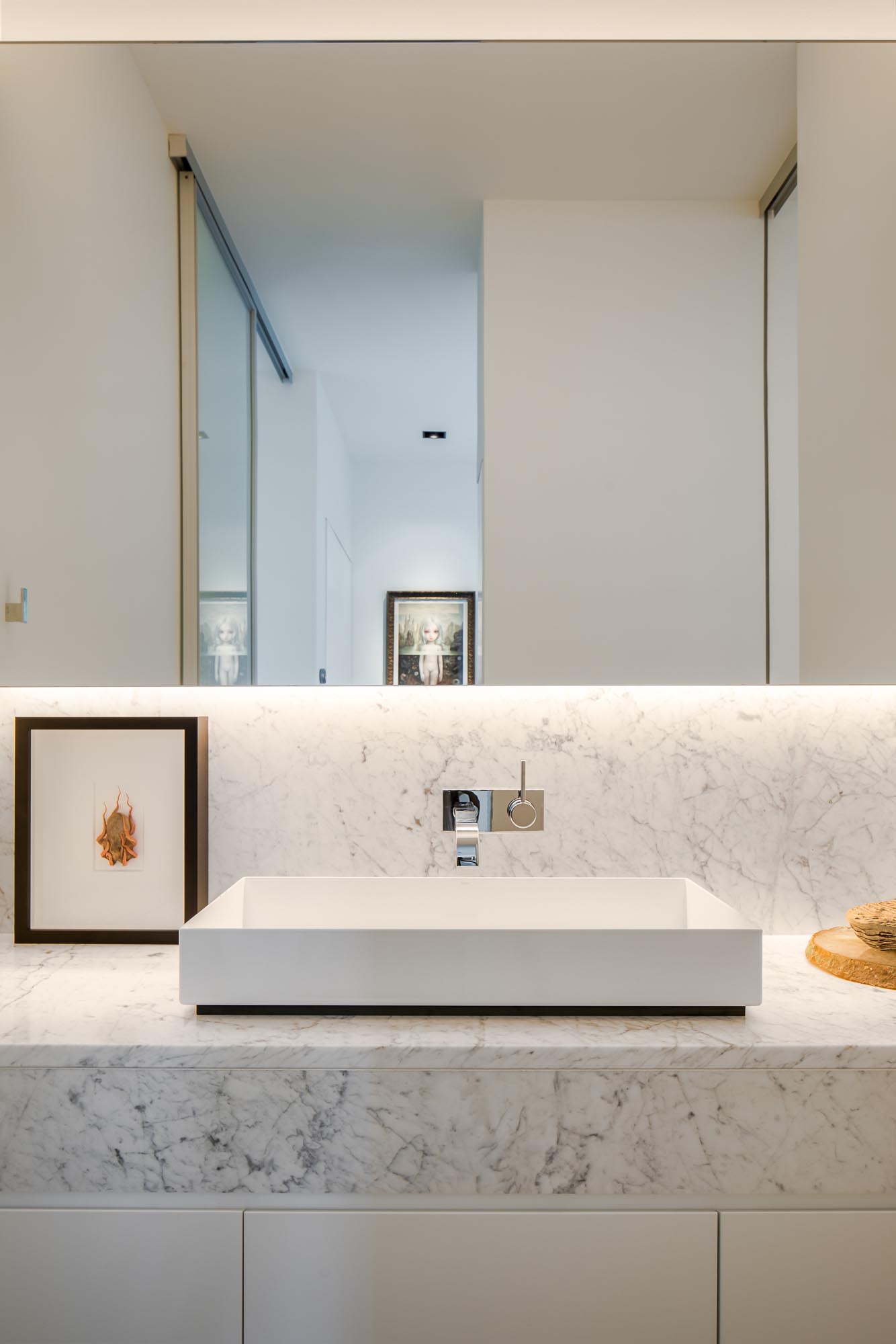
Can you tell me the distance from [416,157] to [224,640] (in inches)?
35.3

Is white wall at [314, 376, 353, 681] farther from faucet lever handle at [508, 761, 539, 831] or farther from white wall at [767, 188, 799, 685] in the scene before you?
white wall at [767, 188, 799, 685]

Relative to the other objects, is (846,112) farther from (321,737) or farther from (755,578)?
(321,737)

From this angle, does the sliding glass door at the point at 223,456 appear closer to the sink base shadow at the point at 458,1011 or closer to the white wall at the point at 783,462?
the sink base shadow at the point at 458,1011

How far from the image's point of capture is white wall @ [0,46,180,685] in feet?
4.47

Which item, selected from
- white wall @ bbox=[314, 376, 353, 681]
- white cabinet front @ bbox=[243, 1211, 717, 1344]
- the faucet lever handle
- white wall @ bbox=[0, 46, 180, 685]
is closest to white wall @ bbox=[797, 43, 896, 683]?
the faucet lever handle

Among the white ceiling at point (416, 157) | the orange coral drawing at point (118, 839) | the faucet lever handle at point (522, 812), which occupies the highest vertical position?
the white ceiling at point (416, 157)

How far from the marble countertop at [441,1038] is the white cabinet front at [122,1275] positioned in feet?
0.64

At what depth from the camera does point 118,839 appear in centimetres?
141

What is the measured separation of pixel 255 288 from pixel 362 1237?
1.44 meters

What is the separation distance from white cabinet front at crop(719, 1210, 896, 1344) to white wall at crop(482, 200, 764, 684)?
0.77m

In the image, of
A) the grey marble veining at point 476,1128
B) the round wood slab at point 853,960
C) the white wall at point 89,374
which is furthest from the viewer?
the white wall at point 89,374

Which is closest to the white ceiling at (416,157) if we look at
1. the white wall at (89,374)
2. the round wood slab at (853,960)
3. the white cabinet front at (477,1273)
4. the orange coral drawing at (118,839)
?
the white wall at (89,374)

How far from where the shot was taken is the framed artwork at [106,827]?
4.58 feet

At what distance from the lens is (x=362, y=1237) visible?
0.97m
